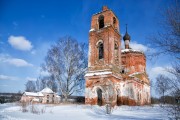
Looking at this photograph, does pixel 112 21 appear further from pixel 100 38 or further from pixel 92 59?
pixel 92 59

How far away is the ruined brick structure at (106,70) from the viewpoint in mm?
20344

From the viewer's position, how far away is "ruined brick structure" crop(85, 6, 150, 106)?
66.7ft

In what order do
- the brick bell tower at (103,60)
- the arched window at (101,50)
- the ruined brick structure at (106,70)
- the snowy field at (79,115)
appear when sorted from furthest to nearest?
the arched window at (101,50), the ruined brick structure at (106,70), the brick bell tower at (103,60), the snowy field at (79,115)

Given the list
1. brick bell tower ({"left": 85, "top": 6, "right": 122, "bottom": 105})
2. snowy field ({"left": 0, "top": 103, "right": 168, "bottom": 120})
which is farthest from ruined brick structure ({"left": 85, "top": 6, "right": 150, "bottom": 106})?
snowy field ({"left": 0, "top": 103, "right": 168, "bottom": 120})

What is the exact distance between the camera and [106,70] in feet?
67.8

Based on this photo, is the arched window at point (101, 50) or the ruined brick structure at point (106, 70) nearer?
the ruined brick structure at point (106, 70)

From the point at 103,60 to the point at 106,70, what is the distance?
147 centimetres

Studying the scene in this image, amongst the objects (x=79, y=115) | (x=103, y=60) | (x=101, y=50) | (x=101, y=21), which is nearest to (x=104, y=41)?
(x=101, y=50)

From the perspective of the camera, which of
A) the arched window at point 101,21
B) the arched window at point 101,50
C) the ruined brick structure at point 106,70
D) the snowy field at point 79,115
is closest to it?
the snowy field at point 79,115

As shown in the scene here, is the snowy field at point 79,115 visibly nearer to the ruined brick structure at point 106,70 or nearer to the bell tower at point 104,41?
the ruined brick structure at point 106,70

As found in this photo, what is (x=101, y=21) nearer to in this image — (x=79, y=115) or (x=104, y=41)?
(x=104, y=41)

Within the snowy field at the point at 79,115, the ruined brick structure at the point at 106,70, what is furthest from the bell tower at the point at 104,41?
the snowy field at the point at 79,115

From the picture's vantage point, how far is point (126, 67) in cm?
2903

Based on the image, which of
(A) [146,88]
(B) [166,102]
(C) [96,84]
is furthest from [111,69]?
(B) [166,102]
